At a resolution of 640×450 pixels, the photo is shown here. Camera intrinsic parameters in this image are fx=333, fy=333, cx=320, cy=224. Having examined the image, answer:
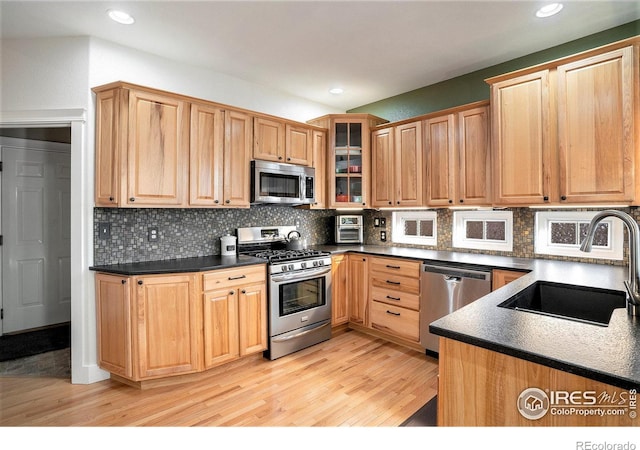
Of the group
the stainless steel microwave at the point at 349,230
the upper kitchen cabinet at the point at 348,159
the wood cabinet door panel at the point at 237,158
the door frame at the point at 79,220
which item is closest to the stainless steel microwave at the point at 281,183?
the wood cabinet door panel at the point at 237,158

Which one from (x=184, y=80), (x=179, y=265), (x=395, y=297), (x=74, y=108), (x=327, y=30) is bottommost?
(x=395, y=297)

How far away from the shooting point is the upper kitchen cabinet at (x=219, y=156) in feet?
9.46

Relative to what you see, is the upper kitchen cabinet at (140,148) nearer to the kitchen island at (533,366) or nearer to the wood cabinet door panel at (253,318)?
the wood cabinet door panel at (253,318)

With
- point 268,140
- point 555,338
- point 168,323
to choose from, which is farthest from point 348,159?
point 555,338

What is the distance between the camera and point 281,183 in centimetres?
348

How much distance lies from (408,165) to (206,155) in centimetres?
206

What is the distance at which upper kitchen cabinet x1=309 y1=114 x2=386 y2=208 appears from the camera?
3.92 meters

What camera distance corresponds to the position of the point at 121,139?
99.3 inches

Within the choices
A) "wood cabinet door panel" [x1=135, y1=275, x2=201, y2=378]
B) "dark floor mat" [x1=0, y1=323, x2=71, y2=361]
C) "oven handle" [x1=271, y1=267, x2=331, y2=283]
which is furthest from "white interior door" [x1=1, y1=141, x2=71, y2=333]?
"oven handle" [x1=271, y1=267, x2=331, y2=283]

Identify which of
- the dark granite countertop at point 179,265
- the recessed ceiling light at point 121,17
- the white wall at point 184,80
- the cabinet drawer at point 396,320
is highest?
the recessed ceiling light at point 121,17

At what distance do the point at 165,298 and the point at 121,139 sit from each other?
125 centimetres

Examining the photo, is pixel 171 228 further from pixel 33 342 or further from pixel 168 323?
pixel 33 342

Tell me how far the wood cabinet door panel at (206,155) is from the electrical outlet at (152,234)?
0.43m
